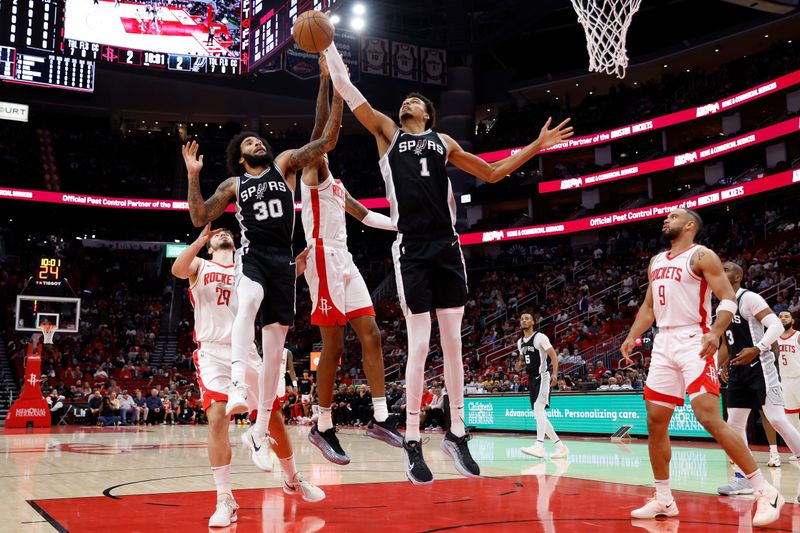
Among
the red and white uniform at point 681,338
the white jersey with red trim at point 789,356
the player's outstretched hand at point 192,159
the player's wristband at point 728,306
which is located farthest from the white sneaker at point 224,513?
the white jersey with red trim at point 789,356

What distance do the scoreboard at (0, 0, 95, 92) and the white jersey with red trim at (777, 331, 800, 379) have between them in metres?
25.0

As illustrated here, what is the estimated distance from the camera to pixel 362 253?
127 ft

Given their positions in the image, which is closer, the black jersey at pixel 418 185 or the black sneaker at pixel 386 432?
the black jersey at pixel 418 185

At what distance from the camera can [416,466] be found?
5164 millimetres

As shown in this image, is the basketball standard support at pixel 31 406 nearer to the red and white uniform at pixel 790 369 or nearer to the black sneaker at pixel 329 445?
the black sneaker at pixel 329 445

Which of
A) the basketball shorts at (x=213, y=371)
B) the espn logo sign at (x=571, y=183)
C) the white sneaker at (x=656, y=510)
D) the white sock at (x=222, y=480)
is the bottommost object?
the white sneaker at (x=656, y=510)

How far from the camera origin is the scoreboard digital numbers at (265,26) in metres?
22.5

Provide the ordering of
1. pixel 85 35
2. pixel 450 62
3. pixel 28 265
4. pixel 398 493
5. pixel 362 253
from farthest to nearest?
pixel 362 253
pixel 450 62
pixel 28 265
pixel 85 35
pixel 398 493

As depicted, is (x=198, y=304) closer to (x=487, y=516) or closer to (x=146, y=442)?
(x=487, y=516)

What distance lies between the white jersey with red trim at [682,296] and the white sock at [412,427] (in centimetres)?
205

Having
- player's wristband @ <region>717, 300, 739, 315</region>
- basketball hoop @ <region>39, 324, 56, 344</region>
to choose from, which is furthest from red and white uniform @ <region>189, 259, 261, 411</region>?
basketball hoop @ <region>39, 324, 56, 344</region>

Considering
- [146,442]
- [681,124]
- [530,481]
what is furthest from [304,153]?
[681,124]

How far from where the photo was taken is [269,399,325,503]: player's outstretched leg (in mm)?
5949

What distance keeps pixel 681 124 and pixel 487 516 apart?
31.2m
